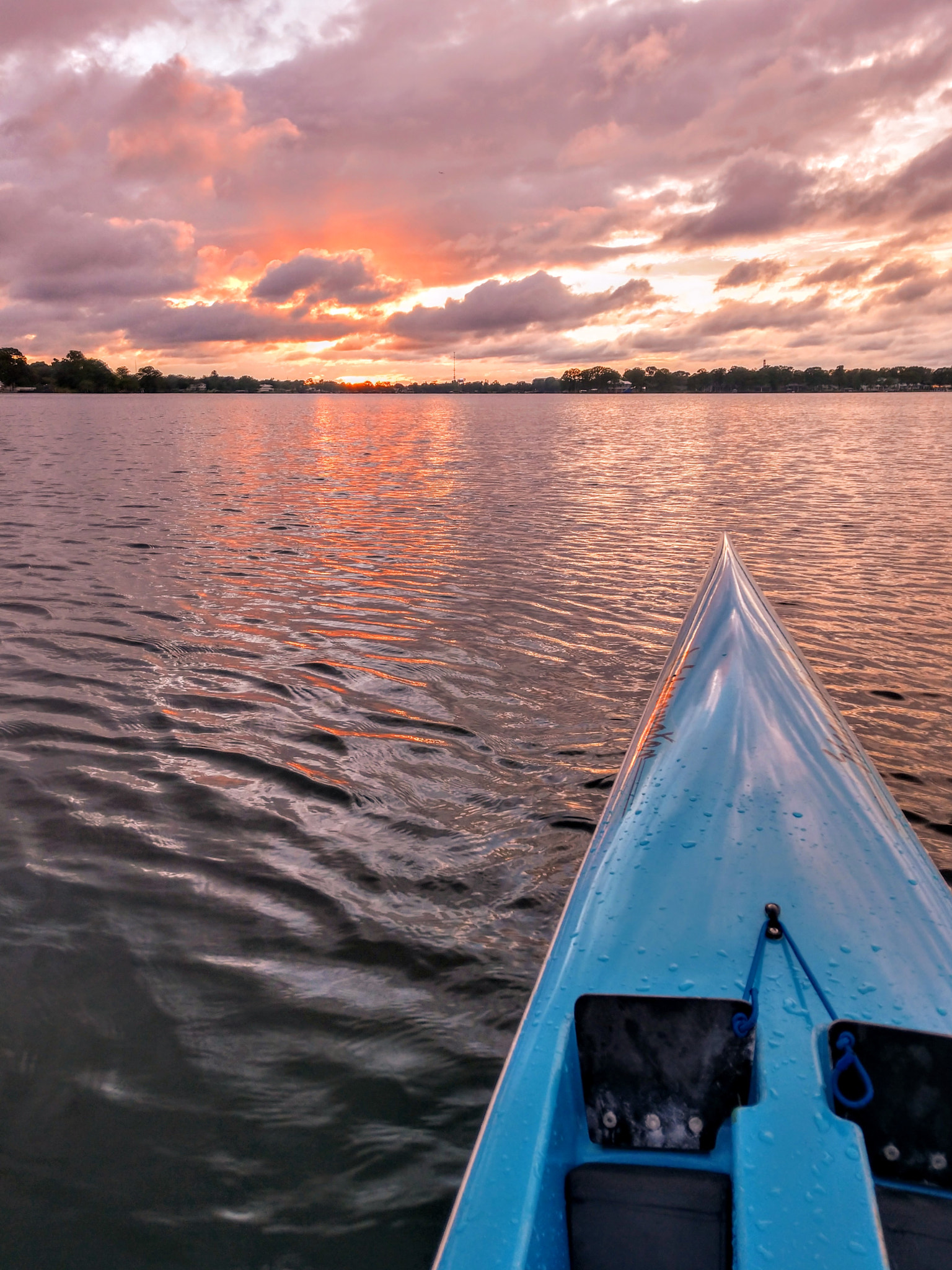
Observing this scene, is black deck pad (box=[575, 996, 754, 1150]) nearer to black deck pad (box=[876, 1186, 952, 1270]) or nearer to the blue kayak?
the blue kayak

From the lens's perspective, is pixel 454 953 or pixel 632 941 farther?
pixel 454 953

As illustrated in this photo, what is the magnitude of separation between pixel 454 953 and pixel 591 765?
214 centimetres

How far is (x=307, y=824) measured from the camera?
4762 millimetres

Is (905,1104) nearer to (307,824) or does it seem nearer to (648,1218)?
(648,1218)

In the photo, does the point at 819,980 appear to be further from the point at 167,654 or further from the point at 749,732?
the point at 167,654

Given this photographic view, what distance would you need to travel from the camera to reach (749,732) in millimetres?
4234

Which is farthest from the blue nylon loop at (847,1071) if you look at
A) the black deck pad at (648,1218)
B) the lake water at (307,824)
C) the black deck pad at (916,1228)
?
the lake water at (307,824)

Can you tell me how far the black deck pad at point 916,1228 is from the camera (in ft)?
6.33

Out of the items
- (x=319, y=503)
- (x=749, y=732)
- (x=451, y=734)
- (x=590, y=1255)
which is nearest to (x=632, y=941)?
(x=590, y=1255)

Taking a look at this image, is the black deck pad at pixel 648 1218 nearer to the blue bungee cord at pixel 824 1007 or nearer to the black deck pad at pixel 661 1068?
the black deck pad at pixel 661 1068

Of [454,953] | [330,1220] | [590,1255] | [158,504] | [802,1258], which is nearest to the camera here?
[802,1258]

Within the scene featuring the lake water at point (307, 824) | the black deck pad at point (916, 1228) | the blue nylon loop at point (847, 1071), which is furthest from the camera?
the lake water at point (307, 824)

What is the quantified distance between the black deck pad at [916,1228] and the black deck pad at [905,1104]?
74 mm

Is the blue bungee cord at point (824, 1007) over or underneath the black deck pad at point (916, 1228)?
over
